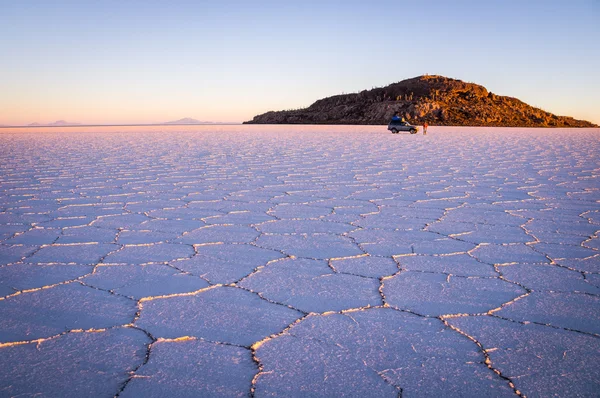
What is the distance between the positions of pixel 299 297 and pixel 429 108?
6187 centimetres

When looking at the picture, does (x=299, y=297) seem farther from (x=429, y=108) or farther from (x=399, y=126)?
(x=429, y=108)

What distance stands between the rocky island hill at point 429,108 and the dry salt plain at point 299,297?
5332 centimetres

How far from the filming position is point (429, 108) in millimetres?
60281

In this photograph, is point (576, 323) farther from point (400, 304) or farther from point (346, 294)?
point (346, 294)

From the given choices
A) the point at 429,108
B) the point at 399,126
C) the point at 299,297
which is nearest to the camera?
the point at 299,297

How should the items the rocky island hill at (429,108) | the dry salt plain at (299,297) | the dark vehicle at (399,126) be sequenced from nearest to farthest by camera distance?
the dry salt plain at (299,297)
the dark vehicle at (399,126)
the rocky island hill at (429,108)

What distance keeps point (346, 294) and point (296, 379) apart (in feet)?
2.33

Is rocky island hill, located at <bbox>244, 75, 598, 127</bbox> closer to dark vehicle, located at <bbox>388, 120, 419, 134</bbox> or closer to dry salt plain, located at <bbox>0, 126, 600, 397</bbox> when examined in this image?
dark vehicle, located at <bbox>388, 120, 419, 134</bbox>

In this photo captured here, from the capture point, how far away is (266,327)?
5.70 feet

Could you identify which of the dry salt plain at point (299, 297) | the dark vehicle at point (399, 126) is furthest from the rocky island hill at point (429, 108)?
the dry salt plain at point (299, 297)

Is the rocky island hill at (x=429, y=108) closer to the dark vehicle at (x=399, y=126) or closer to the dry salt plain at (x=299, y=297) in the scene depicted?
the dark vehicle at (x=399, y=126)

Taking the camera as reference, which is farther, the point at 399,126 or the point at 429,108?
the point at 429,108

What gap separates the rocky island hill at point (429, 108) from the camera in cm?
5828

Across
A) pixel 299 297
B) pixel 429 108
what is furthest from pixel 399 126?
pixel 429 108
